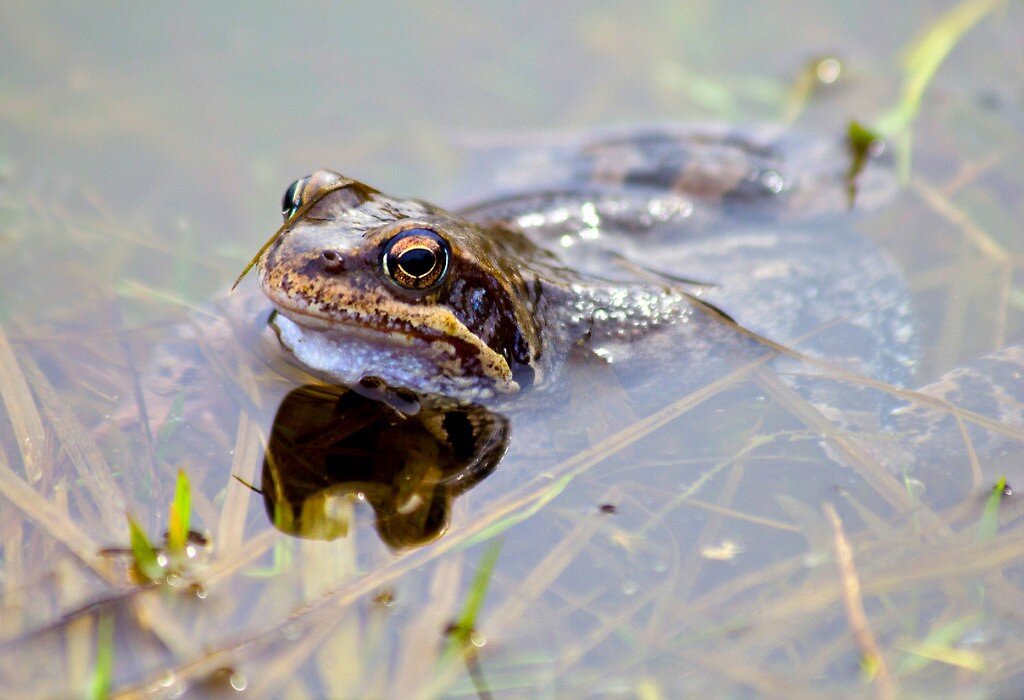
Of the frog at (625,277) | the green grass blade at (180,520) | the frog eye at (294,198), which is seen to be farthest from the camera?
the frog eye at (294,198)

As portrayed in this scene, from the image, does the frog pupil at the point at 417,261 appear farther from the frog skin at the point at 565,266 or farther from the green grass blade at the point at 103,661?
the green grass blade at the point at 103,661

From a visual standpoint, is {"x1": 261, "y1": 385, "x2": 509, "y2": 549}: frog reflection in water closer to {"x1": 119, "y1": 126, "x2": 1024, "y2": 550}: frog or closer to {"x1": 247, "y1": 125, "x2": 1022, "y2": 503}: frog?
{"x1": 119, "y1": 126, "x2": 1024, "y2": 550}: frog

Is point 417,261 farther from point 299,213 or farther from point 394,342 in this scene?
point 299,213

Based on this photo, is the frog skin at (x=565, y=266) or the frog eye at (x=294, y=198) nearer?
the frog skin at (x=565, y=266)

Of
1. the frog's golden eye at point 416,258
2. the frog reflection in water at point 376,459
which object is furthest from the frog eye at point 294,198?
the frog reflection in water at point 376,459

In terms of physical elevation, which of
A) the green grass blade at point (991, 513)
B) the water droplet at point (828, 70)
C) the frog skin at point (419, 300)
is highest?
the water droplet at point (828, 70)

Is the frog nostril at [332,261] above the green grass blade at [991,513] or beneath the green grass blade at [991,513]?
above

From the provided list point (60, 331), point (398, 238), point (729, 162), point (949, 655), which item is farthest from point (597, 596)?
point (729, 162)

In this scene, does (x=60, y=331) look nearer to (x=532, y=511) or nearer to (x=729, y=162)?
(x=532, y=511)
